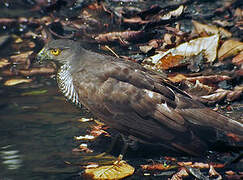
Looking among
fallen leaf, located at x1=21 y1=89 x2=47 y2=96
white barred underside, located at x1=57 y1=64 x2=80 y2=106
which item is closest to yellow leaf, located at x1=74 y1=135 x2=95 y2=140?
white barred underside, located at x1=57 y1=64 x2=80 y2=106

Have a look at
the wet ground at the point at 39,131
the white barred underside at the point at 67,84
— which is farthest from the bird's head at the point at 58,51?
the wet ground at the point at 39,131

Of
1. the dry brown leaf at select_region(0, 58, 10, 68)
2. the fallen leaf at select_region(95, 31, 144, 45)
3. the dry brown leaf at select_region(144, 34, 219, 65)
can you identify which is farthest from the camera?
the dry brown leaf at select_region(0, 58, 10, 68)

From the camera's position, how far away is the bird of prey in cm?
327

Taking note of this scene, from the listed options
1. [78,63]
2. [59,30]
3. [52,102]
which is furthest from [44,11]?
[78,63]

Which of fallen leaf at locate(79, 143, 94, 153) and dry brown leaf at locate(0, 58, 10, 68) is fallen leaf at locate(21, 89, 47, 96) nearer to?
dry brown leaf at locate(0, 58, 10, 68)

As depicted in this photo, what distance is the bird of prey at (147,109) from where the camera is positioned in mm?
3266

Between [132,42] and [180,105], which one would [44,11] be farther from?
[180,105]

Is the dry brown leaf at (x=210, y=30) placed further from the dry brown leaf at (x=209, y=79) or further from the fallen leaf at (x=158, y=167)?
the fallen leaf at (x=158, y=167)

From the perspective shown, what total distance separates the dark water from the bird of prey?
20.2 inches

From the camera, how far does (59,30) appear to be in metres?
6.30

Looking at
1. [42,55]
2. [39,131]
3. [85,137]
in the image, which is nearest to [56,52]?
[42,55]

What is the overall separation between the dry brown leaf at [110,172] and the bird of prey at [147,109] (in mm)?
276

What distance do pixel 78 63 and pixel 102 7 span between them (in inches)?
101

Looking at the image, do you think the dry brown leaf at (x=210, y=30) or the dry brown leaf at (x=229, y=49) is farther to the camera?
the dry brown leaf at (x=210, y=30)
